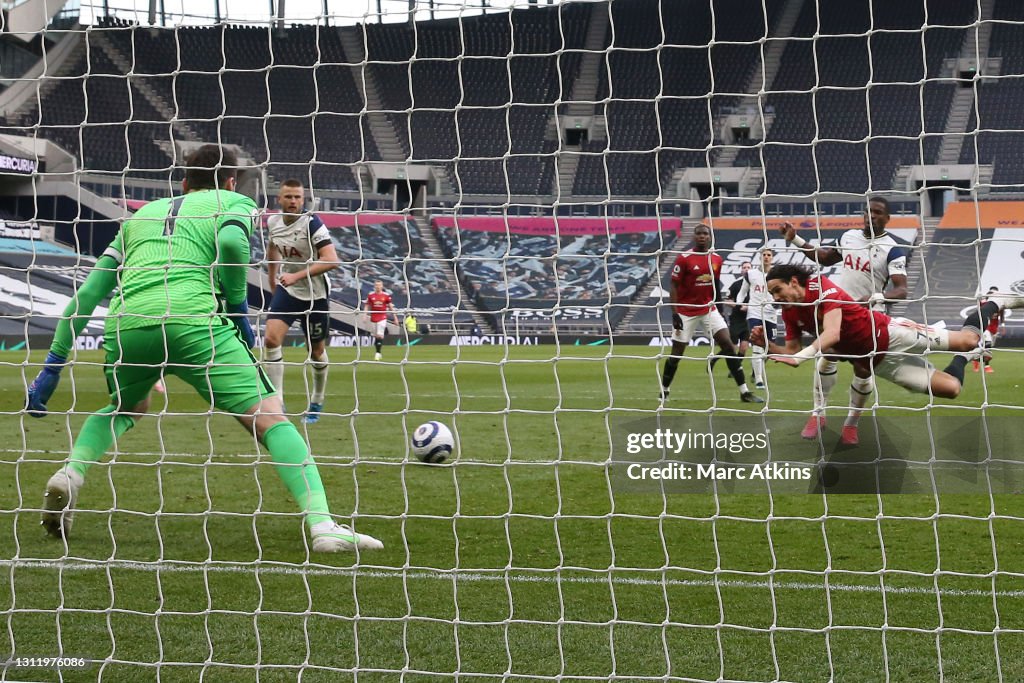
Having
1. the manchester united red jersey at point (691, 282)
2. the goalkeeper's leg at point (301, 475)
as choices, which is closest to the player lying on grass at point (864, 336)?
the manchester united red jersey at point (691, 282)

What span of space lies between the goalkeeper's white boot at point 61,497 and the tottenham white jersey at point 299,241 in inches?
128

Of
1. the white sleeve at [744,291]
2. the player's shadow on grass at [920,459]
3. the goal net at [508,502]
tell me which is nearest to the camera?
the goal net at [508,502]

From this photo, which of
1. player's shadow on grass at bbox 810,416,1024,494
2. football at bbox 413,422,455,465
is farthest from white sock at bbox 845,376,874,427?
football at bbox 413,422,455,465

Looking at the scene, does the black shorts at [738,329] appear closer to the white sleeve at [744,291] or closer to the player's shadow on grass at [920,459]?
the white sleeve at [744,291]

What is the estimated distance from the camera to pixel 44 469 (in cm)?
650

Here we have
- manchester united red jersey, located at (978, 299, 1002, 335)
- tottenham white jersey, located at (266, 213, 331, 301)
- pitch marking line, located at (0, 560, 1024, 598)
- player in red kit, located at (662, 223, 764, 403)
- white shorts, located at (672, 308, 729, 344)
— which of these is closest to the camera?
pitch marking line, located at (0, 560, 1024, 598)

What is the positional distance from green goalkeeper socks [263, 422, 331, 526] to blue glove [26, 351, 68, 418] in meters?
1.00

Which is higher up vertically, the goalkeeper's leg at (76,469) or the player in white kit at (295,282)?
the player in white kit at (295,282)

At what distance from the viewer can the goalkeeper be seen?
13.5ft

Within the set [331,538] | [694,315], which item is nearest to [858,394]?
[694,315]

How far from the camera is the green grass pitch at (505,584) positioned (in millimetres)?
3016

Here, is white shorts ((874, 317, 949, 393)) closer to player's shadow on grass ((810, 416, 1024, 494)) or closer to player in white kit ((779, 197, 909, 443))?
player in white kit ((779, 197, 909, 443))

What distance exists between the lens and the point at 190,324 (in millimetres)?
4121

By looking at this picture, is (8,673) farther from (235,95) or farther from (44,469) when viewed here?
(235,95)
